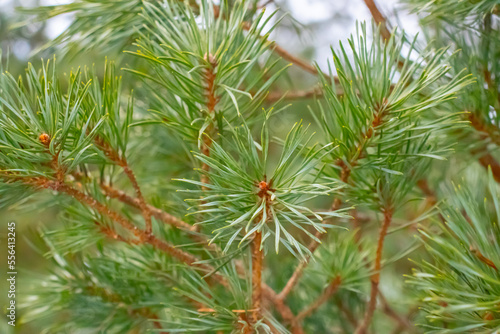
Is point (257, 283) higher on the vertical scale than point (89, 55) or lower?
lower

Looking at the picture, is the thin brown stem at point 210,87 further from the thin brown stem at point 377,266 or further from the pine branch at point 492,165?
the pine branch at point 492,165

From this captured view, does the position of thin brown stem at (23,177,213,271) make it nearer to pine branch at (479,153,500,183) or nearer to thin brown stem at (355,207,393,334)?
thin brown stem at (355,207,393,334)

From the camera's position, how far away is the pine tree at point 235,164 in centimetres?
25

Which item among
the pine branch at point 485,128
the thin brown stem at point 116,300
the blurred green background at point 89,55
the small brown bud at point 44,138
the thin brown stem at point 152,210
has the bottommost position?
the thin brown stem at point 116,300

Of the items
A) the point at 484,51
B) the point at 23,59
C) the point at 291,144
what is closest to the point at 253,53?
the point at 291,144

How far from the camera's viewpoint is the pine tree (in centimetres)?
25

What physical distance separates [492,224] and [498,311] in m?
0.05

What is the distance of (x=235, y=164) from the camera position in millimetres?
249

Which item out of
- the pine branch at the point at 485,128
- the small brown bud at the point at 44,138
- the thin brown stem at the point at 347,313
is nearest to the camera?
the small brown bud at the point at 44,138

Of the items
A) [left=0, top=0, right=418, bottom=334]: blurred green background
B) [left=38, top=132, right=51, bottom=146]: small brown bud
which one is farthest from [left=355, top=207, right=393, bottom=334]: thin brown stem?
[left=0, top=0, right=418, bottom=334]: blurred green background

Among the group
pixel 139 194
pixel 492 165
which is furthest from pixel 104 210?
pixel 492 165

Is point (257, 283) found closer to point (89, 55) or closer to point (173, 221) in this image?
point (173, 221)

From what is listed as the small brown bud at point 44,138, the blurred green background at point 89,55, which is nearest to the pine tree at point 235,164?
the small brown bud at point 44,138

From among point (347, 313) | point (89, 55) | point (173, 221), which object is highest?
point (89, 55)
